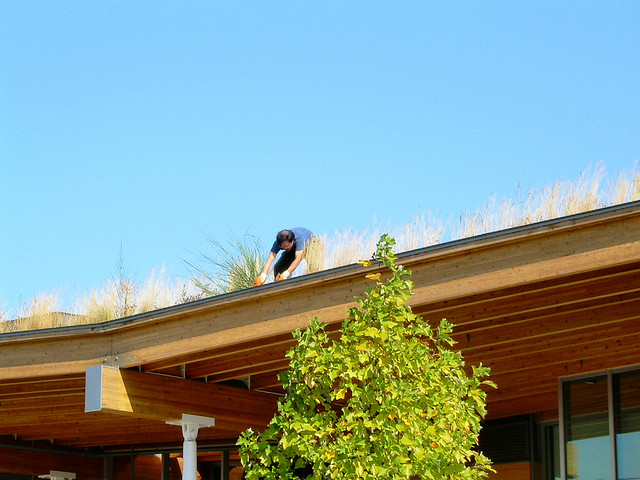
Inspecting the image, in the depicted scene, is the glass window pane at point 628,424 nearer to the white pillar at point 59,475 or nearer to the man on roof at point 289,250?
the man on roof at point 289,250

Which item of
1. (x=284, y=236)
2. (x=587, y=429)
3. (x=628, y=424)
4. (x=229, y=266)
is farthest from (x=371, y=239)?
(x=628, y=424)

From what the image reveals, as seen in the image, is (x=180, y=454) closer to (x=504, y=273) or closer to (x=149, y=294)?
(x=149, y=294)

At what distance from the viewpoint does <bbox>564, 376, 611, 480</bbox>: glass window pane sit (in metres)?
10.7

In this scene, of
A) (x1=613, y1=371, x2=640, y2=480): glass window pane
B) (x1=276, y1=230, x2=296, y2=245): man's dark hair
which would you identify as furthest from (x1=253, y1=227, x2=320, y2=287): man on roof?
(x1=613, y1=371, x2=640, y2=480): glass window pane

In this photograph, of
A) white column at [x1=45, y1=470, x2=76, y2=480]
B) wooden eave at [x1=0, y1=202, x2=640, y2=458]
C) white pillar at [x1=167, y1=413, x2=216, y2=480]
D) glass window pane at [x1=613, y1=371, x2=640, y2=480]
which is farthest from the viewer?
white column at [x1=45, y1=470, x2=76, y2=480]

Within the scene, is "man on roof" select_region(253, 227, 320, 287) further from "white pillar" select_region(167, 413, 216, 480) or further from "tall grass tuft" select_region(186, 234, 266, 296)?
"white pillar" select_region(167, 413, 216, 480)

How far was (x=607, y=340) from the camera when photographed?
9.77 m

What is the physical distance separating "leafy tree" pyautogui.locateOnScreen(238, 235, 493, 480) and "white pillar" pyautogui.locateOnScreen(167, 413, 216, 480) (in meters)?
3.77

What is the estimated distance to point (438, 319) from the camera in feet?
29.0

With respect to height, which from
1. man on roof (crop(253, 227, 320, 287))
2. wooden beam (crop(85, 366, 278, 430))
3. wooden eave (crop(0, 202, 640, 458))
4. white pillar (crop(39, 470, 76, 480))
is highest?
man on roof (crop(253, 227, 320, 287))

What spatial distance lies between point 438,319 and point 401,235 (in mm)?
2333

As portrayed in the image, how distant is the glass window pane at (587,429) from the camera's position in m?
10.7

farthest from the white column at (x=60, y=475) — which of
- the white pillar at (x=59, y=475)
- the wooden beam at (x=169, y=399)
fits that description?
the wooden beam at (x=169, y=399)

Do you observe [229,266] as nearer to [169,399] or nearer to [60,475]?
[169,399]
